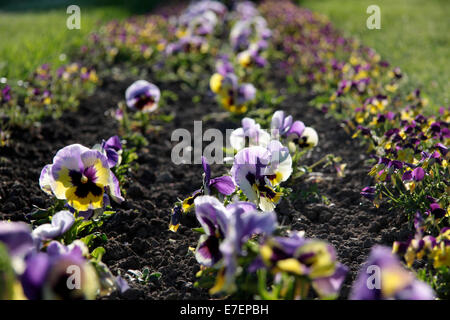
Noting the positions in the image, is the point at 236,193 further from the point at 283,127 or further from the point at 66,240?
the point at 66,240

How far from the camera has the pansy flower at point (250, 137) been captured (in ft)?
9.23

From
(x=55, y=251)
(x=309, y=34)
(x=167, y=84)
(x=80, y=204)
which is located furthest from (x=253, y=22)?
(x=55, y=251)

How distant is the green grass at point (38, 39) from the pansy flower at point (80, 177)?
10.4 ft

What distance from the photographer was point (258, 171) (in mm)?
2266

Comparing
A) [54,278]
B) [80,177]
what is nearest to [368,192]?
[80,177]

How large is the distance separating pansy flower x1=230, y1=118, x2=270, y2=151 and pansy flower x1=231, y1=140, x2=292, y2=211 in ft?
1.29

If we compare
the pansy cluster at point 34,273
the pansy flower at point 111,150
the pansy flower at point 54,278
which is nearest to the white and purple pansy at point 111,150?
the pansy flower at point 111,150

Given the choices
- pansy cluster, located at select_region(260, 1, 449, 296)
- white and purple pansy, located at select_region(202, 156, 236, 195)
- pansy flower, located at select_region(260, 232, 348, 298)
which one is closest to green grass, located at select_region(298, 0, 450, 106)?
pansy cluster, located at select_region(260, 1, 449, 296)

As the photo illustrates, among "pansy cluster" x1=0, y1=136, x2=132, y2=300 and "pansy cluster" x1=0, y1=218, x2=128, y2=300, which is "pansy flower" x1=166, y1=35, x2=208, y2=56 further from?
"pansy cluster" x1=0, y1=218, x2=128, y2=300

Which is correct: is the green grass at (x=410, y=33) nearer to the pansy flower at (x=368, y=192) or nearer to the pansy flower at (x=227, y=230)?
the pansy flower at (x=368, y=192)

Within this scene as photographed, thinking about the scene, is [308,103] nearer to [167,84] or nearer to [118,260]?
[167,84]

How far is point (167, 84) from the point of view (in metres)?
5.67

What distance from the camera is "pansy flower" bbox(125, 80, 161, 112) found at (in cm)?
383
